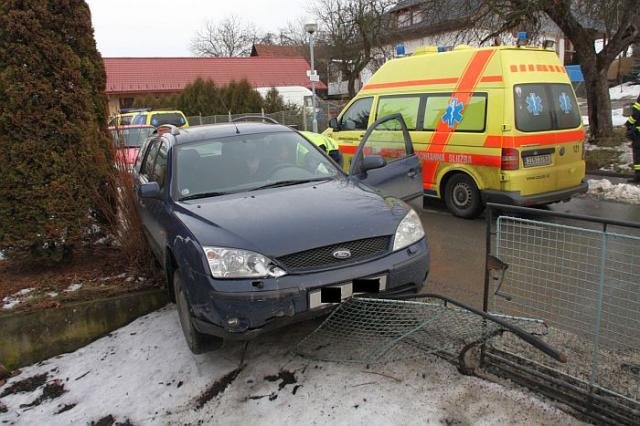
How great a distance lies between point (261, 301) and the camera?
306cm

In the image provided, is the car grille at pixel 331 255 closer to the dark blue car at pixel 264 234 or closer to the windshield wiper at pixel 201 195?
the dark blue car at pixel 264 234

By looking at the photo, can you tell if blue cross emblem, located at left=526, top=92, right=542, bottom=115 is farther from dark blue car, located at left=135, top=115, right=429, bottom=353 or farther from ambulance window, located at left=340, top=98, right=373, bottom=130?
dark blue car, located at left=135, top=115, right=429, bottom=353

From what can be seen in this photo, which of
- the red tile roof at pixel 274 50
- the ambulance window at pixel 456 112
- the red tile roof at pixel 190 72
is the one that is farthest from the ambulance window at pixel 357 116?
the red tile roof at pixel 274 50

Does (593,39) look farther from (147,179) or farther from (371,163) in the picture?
(147,179)

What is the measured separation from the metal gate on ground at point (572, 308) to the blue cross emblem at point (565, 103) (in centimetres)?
431

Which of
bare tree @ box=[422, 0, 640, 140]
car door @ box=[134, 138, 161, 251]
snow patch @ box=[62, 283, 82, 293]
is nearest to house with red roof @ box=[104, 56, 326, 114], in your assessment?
bare tree @ box=[422, 0, 640, 140]

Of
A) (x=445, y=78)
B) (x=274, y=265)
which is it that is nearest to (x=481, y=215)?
(x=445, y=78)

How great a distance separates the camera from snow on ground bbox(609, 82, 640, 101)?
26.1 meters

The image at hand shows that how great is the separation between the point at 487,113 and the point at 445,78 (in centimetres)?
97

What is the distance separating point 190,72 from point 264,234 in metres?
39.5

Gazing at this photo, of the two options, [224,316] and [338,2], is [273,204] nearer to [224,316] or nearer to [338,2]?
[224,316]

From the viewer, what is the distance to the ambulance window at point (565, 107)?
6.92m

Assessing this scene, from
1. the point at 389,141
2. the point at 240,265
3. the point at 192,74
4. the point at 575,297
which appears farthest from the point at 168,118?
Result: the point at 192,74

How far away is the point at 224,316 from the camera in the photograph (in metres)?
3.11
